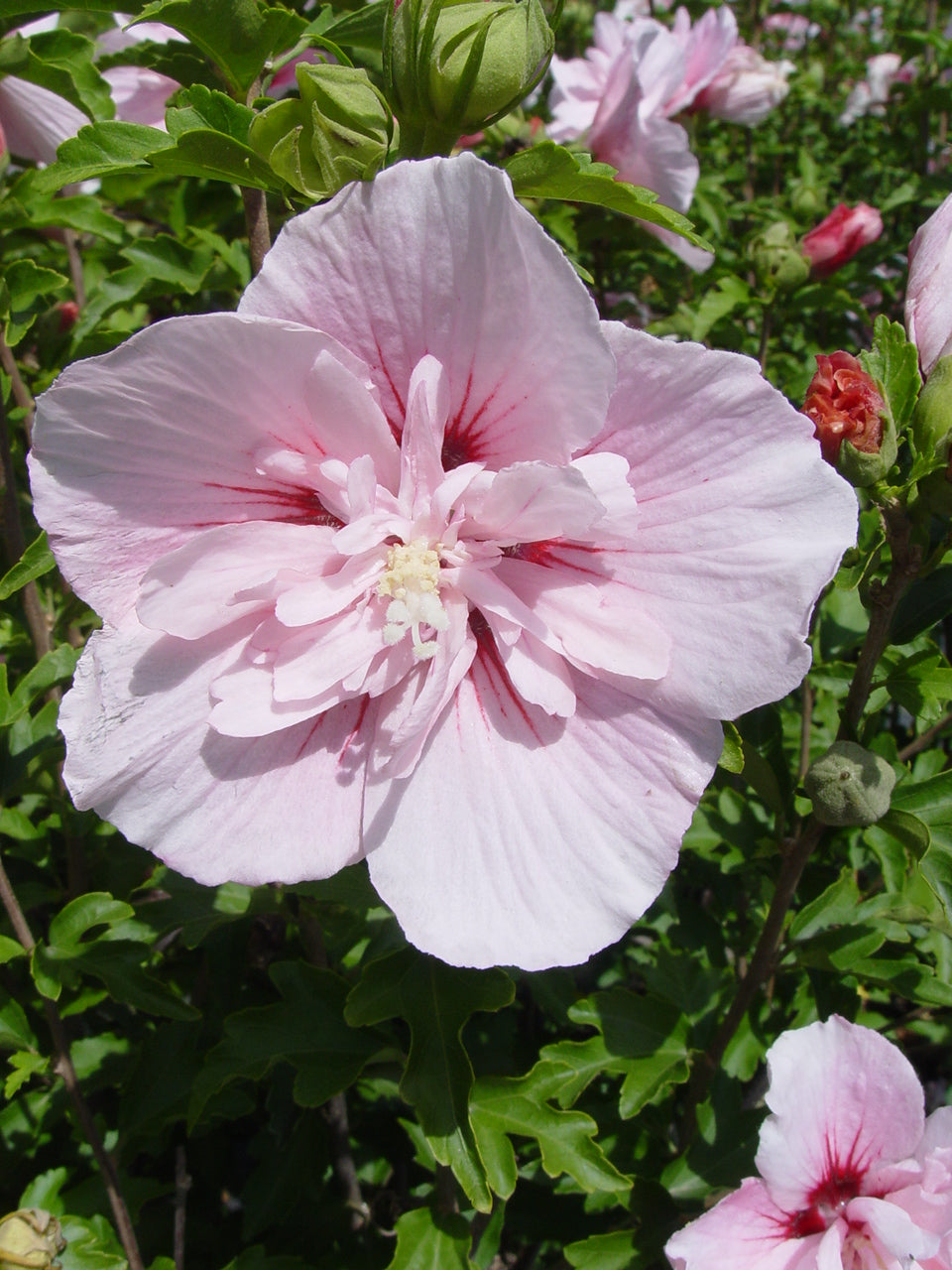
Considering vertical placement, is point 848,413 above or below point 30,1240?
above

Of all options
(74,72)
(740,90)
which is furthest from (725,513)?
(740,90)

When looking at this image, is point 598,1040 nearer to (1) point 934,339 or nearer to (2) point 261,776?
(2) point 261,776

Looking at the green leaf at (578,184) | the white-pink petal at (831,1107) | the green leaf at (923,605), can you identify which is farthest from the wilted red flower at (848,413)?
the white-pink petal at (831,1107)

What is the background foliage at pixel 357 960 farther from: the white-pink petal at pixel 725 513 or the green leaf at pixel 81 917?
the white-pink petal at pixel 725 513

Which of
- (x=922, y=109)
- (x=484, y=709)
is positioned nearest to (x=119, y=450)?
(x=484, y=709)

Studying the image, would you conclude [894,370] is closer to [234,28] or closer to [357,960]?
[234,28]
